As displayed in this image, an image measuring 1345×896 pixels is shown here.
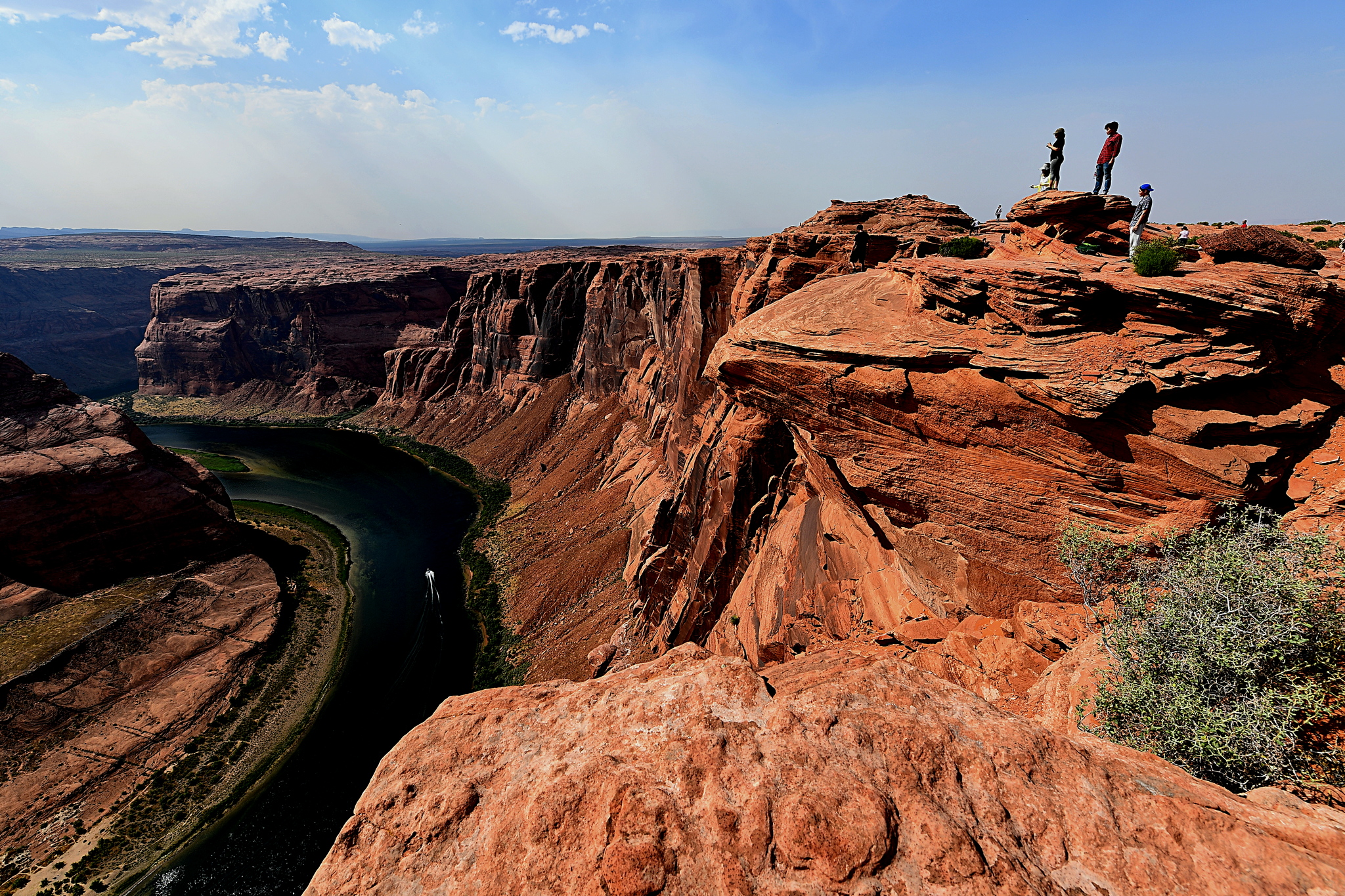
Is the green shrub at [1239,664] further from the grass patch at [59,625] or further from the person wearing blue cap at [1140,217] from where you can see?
the grass patch at [59,625]

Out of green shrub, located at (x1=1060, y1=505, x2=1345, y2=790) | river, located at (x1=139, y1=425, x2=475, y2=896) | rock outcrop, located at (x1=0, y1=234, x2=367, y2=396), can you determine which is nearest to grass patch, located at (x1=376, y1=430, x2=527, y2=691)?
river, located at (x1=139, y1=425, x2=475, y2=896)

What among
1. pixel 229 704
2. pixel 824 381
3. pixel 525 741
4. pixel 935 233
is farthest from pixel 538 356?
pixel 525 741

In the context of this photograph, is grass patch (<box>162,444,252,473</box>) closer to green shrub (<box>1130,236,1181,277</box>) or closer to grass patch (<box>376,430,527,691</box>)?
grass patch (<box>376,430,527,691</box>)

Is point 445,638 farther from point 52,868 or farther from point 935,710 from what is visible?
point 935,710

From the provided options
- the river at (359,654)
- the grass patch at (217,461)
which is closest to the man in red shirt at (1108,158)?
the river at (359,654)

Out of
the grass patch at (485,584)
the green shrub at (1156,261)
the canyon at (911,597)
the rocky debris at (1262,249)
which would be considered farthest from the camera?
the grass patch at (485,584)

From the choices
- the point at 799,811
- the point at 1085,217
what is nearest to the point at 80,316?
the point at 799,811
